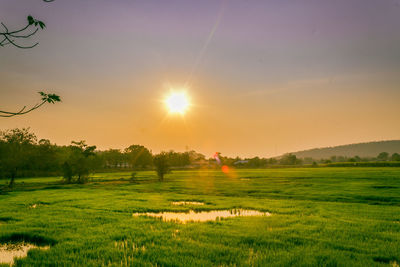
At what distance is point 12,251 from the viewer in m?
9.20

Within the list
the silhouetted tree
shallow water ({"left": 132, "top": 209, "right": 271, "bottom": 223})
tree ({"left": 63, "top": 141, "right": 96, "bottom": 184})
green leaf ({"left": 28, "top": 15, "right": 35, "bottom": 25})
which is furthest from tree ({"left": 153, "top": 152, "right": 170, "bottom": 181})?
the silhouetted tree

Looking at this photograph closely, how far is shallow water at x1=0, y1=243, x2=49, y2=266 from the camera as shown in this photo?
8452 millimetres

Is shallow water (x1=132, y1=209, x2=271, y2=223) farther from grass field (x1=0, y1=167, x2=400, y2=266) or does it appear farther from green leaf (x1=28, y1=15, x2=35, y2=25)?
green leaf (x1=28, y1=15, x2=35, y2=25)

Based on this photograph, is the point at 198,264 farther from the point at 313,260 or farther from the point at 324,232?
the point at 324,232

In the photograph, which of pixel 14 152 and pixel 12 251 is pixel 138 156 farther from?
pixel 12 251

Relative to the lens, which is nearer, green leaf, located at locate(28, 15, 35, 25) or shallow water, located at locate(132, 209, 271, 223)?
green leaf, located at locate(28, 15, 35, 25)

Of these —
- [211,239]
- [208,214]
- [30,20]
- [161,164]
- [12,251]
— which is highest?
[30,20]

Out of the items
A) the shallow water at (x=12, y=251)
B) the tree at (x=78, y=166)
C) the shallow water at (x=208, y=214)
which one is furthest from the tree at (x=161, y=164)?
the shallow water at (x=12, y=251)

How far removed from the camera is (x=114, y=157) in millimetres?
164000

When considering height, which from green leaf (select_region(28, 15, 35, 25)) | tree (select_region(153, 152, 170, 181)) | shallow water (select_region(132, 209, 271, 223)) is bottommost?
shallow water (select_region(132, 209, 271, 223))

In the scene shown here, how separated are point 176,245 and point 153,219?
5322 mm

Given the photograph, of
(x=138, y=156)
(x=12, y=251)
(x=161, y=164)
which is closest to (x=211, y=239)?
(x=12, y=251)

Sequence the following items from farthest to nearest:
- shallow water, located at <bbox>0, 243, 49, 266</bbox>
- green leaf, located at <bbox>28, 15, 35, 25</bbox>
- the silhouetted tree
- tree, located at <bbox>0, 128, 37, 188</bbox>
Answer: the silhouetted tree, tree, located at <bbox>0, 128, 37, 188</bbox>, shallow water, located at <bbox>0, 243, 49, 266</bbox>, green leaf, located at <bbox>28, 15, 35, 25</bbox>

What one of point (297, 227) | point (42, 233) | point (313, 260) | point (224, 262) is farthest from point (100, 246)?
point (297, 227)
